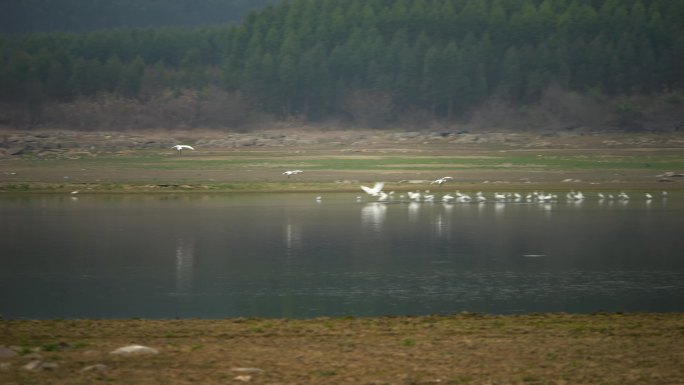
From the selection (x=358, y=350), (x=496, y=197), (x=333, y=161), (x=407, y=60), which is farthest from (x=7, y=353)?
(x=407, y=60)

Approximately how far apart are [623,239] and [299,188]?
2306cm

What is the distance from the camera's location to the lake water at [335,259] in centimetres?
1900

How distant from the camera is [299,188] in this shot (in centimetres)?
5019

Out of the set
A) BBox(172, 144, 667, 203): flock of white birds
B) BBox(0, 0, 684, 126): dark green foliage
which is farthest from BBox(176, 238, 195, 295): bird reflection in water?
BBox(0, 0, 684, 126): dark green foliage

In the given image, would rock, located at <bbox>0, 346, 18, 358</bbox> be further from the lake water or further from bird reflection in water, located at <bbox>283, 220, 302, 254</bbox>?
bird reflection in water, located at <bbox>283, 220, 302, 254</bbox>

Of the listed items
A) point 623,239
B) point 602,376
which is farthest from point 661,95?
point 602,376

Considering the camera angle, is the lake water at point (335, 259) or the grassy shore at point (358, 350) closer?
the grassy shore at point (358, 350)

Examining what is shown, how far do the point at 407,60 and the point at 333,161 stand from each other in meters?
47.6

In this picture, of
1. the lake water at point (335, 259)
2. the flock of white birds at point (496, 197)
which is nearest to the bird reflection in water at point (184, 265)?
the lake water at point (335, 259)

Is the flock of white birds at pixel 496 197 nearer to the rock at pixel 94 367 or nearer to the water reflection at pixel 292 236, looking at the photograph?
the water reflection at pixel 292 236

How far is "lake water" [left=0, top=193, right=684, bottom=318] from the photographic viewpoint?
19000mm

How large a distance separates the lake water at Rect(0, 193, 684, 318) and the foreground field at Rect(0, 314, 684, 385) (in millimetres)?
1837

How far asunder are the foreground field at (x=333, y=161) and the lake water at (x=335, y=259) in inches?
384

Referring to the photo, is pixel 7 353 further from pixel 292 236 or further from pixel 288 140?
pixel 288 140
